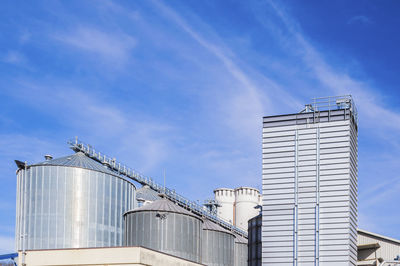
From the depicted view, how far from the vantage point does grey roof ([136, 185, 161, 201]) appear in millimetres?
58459

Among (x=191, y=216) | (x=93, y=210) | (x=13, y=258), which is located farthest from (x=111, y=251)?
(x=93, y=210)

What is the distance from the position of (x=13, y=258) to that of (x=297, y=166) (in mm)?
18837

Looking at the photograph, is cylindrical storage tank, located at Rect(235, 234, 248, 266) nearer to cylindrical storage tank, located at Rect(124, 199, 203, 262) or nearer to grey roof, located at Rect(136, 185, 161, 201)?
grey roof, located at Rect(136, 185, 161, 201)

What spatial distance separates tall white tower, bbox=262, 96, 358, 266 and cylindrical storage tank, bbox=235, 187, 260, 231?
46426 millimetres

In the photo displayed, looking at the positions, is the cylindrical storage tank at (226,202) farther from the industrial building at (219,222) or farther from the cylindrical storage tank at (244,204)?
the industrial building at (219,222)

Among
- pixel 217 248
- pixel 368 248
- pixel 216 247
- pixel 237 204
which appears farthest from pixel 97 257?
pixel 237 204

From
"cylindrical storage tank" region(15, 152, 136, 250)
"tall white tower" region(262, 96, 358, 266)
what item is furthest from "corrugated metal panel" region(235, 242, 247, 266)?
"tall white tower" region(262, 96, 358, 266)

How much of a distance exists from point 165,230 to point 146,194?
60.1 ft

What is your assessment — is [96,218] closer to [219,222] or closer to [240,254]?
[240,254]

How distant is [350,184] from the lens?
3241 centimetres

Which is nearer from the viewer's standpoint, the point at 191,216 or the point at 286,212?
the point at 286,212

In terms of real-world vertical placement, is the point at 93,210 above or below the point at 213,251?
above

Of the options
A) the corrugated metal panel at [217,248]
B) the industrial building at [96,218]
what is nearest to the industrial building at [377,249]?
the industrial building at [96,218]

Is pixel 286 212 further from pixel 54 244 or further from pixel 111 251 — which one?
pixel 54 244
